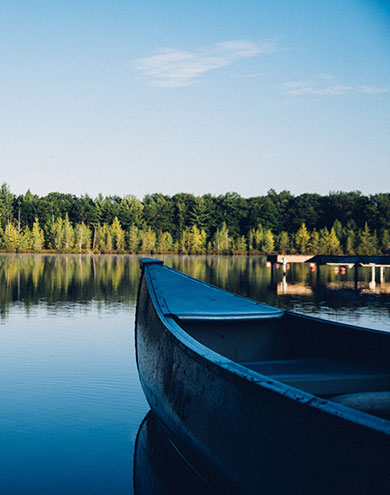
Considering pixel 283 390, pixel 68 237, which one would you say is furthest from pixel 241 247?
pixel 283 390

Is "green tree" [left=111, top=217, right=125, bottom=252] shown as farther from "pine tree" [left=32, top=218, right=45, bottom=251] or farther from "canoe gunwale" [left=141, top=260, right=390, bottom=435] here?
"canoe gunwale" [left=141, top=260, right=390, bottom=435]

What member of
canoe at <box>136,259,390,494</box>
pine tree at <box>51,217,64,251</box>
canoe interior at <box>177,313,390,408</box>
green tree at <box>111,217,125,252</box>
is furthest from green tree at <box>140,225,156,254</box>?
canoe interior at <box>177,313,390,408</box>

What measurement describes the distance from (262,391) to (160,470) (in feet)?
7.44

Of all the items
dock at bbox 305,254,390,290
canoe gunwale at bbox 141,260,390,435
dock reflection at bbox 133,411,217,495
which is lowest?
dock reflection at bbox 133,411,217,495

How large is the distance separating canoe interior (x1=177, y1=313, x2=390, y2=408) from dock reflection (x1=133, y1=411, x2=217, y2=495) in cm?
103

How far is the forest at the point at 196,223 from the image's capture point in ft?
254

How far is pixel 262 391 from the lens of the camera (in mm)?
2865

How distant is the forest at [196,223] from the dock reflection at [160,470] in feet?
222

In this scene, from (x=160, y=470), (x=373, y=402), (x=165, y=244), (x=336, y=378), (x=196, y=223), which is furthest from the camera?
(x=196, y=223)

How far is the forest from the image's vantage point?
77.4m

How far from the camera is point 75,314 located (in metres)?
13.7

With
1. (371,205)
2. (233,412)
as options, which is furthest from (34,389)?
(371,205)

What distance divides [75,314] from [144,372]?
321 inches

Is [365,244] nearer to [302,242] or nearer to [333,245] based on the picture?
[333,245]
